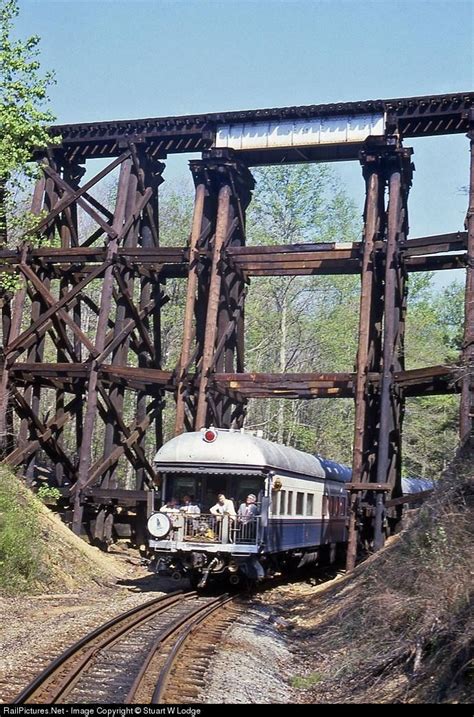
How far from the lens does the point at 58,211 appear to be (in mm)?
25266

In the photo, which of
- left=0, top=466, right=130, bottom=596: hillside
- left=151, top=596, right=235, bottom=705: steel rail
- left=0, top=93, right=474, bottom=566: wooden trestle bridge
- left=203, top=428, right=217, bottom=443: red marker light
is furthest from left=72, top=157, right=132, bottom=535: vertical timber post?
Answer: left=151, top=596, right=235, bottom=705: steel rail

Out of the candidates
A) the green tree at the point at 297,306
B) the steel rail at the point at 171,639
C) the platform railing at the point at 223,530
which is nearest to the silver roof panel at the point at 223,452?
the platform railing at the point at 223,530

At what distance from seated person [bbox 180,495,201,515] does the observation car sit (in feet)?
0.31

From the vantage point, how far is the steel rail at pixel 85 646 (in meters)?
9.43

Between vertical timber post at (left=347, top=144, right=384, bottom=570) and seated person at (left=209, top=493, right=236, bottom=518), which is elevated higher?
vertical timber post at (left=347, top=144, right=384, bottom=570)

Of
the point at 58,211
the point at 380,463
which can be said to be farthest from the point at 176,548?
the point at 58,211

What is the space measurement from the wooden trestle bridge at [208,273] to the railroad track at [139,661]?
808cm

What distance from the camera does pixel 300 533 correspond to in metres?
20.5

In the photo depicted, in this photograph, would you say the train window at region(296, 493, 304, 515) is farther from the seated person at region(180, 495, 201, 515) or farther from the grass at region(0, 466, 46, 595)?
the grass at region(0, 466, 46, 595)

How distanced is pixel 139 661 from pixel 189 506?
6.60 metres

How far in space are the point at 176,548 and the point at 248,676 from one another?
Result: 21.2 ft

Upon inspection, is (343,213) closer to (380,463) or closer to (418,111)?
(418,111)

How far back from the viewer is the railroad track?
948 cm

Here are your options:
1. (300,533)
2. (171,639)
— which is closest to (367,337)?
(300,533)
